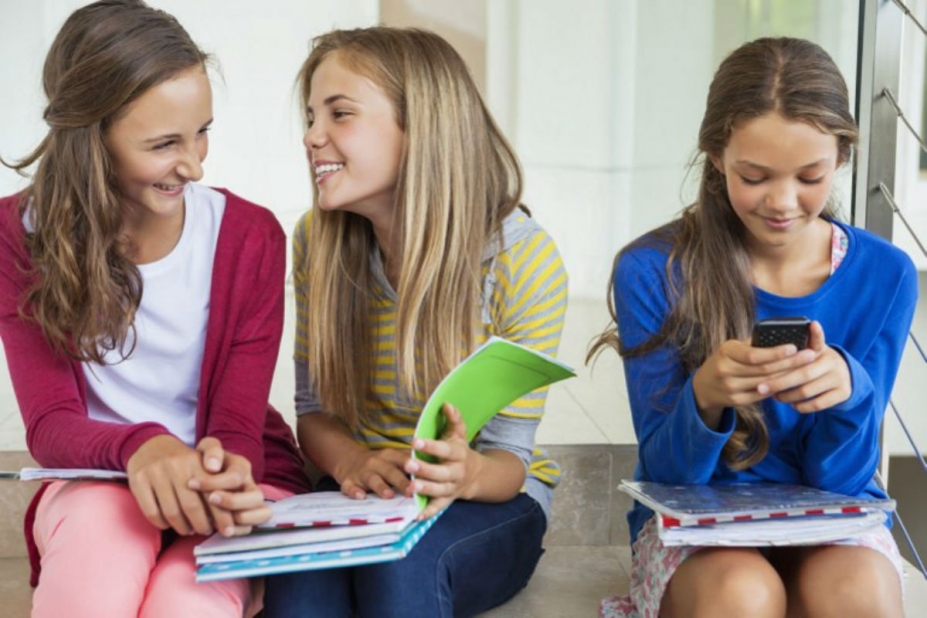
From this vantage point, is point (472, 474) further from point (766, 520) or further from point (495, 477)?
point (766, 520)

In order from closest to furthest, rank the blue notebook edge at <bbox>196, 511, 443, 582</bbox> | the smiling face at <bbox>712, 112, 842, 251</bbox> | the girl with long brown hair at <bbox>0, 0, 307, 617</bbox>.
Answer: the blue notebook edge at <bbox>196, 511, 443, 582</bbox>, the girl with long brown hair at <bbox>0, 0, 307, 617</bbox>, the smiling face at <bbox>712, 112, 842, 251</bbox>

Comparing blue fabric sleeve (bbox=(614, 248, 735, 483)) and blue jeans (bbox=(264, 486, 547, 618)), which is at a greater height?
blue fabric sleeve (bbox=(614, 248, 735, 483))

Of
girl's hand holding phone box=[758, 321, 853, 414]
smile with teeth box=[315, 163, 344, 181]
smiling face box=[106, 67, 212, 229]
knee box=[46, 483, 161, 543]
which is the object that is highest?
smiling face box=[106, 67, 212, 229]

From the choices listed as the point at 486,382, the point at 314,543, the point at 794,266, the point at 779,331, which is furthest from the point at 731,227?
the point at 314,543

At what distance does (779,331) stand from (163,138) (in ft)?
2.32

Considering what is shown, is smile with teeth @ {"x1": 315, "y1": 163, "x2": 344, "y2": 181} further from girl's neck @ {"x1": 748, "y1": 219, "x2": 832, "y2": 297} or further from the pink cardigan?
girl's neck @ {"x1": 748, "y1": 219, "x2": 832, "y2": 297}

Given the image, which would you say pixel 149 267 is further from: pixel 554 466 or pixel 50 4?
pixel 50 4

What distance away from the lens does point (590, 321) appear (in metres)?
2.47

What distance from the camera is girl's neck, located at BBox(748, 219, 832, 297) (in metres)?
1.42

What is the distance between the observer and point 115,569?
1.18 metres

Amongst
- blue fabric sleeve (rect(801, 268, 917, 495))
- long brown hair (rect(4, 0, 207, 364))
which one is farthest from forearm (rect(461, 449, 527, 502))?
long brown hair (rect(4, 0, 207, 364))

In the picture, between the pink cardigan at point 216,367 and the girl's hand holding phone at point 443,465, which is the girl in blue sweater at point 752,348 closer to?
the girl's hand holding phone at point 443,465

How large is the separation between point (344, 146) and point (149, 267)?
278mm

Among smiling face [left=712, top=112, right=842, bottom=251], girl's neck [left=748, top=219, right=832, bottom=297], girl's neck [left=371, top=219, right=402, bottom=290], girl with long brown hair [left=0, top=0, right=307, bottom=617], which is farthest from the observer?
girl's neck [left=371, top=219, right=402, bottom=290]
